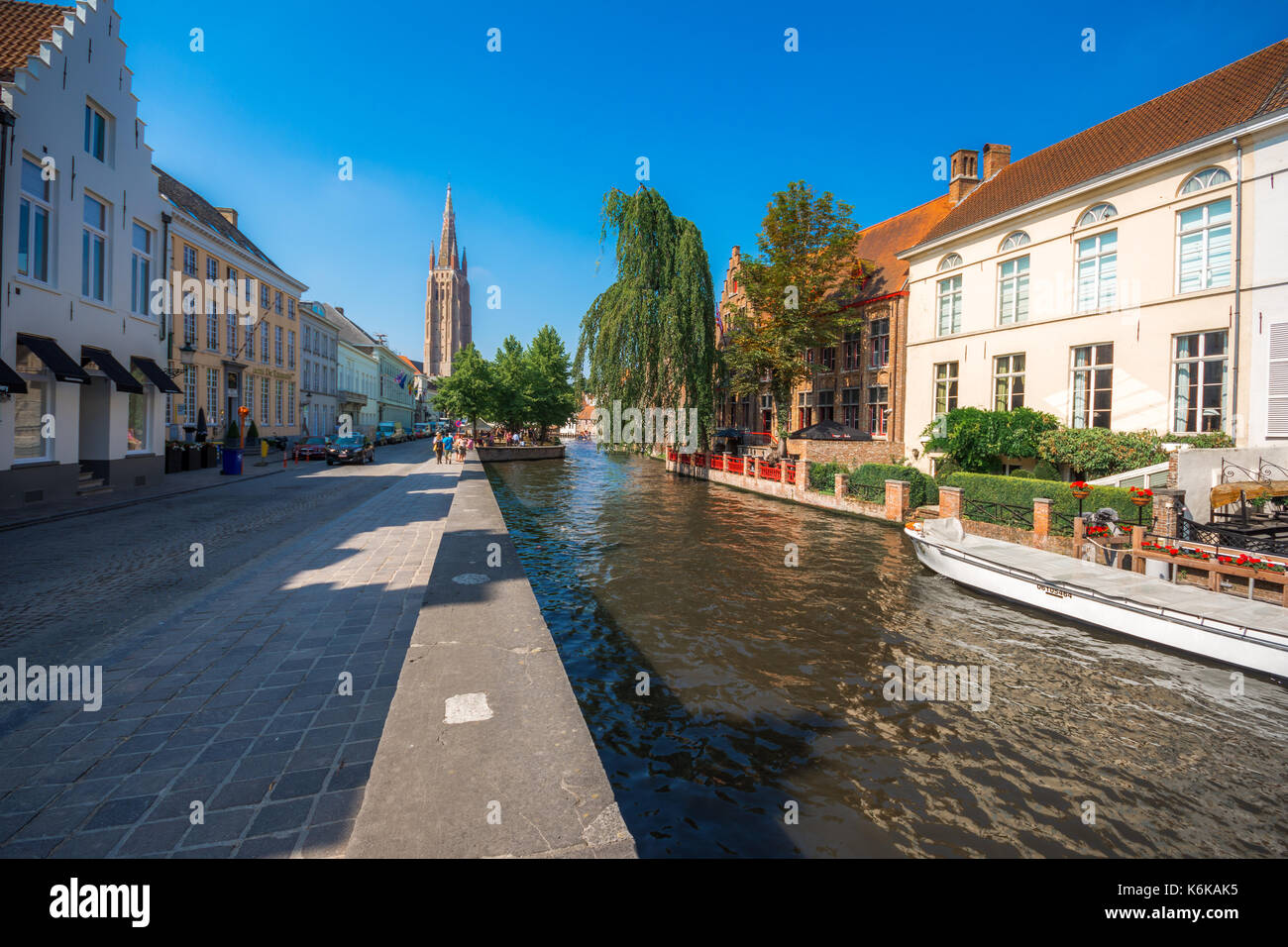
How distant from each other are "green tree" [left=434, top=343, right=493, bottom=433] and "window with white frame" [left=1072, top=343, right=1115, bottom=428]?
131 feet

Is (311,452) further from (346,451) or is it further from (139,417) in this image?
(139,417)

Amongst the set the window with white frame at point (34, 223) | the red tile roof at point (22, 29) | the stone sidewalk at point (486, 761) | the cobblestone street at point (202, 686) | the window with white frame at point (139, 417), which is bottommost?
the cobblestone street at point (202, 686)

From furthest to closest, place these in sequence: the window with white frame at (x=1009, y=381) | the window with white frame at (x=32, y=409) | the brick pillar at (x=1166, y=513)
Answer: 1. the window with white frame at (x=1009, y=381)
2. the window with white frame at (x=32, y=409)
3. the brick pillar at (x=1166, y=513)

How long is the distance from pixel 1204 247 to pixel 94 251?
31130mm

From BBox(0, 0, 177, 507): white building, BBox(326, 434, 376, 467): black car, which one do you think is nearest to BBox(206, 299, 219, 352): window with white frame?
BBox(326, 434, 376, 467): black car

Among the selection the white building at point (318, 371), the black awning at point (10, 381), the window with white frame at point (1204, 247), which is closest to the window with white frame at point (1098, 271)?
the window with white frame at point (1204, 247)

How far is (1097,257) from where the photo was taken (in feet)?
65.7

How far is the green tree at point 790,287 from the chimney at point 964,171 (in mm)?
6381

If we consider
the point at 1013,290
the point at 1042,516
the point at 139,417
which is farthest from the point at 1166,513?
the point at 139,417

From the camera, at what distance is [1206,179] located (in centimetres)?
1711

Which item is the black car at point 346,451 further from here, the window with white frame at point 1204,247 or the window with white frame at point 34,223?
the window with white frame at point 1204,247

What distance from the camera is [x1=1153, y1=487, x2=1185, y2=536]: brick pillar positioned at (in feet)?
39.4

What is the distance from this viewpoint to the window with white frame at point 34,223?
13883mm
